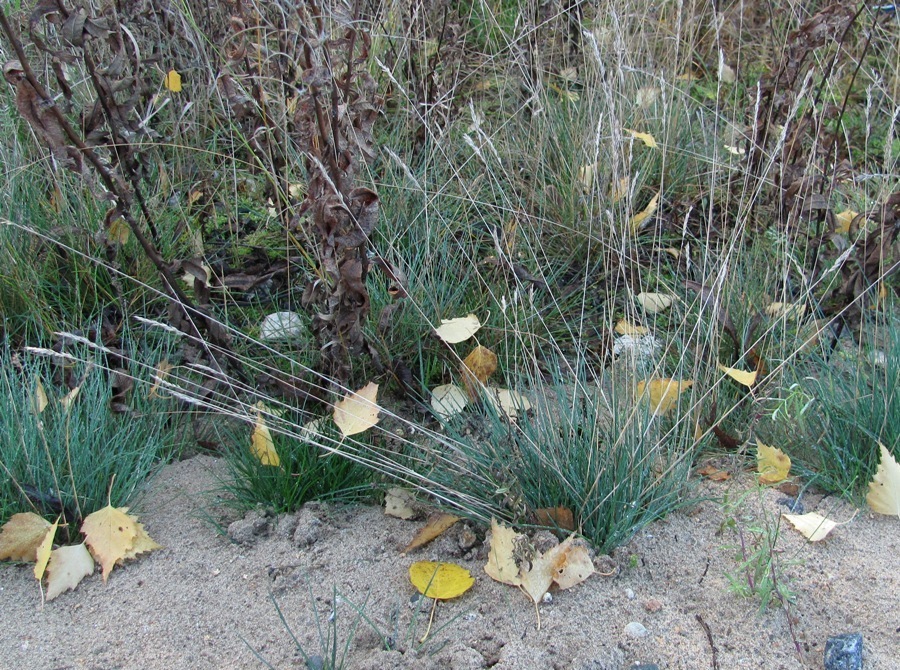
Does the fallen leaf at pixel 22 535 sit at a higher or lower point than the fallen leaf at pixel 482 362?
lower

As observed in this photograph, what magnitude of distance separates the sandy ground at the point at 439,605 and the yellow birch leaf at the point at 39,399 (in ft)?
Answer: 1.19

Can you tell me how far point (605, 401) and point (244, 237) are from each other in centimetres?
163

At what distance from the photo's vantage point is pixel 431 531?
5.89ft

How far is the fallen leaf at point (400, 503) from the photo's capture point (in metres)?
1.89

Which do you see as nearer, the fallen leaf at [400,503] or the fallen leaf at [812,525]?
the fallen leaf at [812,525]

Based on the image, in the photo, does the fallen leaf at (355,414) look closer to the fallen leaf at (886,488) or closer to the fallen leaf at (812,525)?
the fallen leaf at (812,525)

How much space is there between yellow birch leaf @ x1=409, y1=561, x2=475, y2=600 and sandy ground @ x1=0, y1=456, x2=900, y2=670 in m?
0.03

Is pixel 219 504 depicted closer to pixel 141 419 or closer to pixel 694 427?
pixel 141 419

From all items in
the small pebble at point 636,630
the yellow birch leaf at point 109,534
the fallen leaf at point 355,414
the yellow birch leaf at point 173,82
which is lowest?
the small pebble at point 636,630

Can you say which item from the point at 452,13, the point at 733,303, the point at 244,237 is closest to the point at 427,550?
the point at 733,303

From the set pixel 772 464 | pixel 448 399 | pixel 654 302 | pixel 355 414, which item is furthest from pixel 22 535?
pixel 654 302

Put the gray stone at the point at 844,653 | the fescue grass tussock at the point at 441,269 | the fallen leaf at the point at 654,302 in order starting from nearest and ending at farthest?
the gray stone at the point at 844,653 < the fescue grass tussock at the point at 441,269 < the fallen leaf at the point at 654,302

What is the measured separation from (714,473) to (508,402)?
0.53 meters

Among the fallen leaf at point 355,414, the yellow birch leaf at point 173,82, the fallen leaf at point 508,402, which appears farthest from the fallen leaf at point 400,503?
the yellow birch leaf at point 173,82
